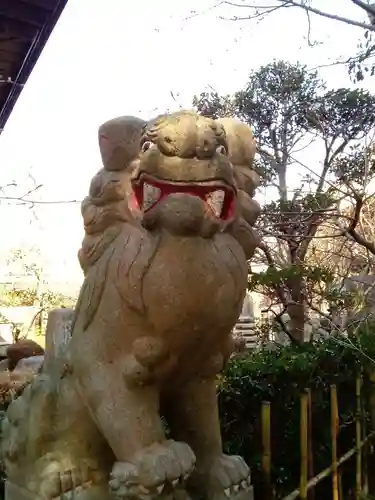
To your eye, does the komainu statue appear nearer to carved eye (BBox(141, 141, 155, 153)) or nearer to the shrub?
carved eye (BBox(141, 141, 155, 153))

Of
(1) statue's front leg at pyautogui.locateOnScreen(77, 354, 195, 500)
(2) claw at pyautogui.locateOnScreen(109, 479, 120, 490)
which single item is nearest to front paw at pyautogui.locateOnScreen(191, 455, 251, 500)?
(1) statue's front leg at pyautogui.locateOnScreen(77, 354, 195, 500)

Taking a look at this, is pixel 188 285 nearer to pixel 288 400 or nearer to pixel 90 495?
pixel 90 495

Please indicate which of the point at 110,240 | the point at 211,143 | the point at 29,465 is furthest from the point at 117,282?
the point at 29,465

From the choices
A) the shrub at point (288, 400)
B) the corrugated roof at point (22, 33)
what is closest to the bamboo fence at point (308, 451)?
the shrub at point (288, 400)

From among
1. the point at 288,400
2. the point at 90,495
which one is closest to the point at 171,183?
the point at 90,495

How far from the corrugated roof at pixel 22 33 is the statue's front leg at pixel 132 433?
186cm

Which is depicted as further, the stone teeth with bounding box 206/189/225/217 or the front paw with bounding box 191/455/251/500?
the front paw with bounding box 191/455/251/500

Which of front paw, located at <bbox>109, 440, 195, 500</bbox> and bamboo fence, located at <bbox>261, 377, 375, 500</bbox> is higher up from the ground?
front paw, located at <bbox>109, 440, 195, 500</bbox>

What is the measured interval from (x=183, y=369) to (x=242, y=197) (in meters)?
0.43

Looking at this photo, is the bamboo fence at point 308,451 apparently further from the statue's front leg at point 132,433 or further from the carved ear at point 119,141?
the carved ear at point 119,141

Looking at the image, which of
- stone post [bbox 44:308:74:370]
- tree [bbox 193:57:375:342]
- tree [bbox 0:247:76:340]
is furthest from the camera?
tree [bbox 0:247:76:340]

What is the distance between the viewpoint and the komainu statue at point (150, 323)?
3.87ft

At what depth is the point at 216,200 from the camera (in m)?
1.21

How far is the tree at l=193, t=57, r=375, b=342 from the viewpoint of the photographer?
16.3ft
